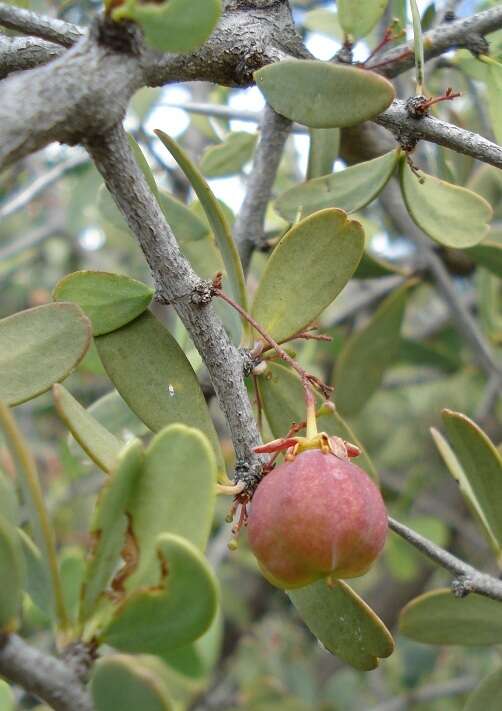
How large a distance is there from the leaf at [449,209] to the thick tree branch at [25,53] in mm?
337

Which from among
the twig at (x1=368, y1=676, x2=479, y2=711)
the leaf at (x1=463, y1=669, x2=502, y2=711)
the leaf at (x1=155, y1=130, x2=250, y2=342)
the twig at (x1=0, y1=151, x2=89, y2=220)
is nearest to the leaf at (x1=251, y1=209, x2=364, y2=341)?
the leaf at (x1=155, y1=130, x2=250, y2=342)

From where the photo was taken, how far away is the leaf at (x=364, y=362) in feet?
4.24

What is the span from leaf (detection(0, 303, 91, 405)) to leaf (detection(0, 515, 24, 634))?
0.19 meters

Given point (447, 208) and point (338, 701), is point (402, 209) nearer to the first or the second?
point (447, 208)

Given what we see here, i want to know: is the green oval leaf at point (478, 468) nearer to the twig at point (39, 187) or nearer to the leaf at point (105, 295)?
the leaf at point (105, 295)

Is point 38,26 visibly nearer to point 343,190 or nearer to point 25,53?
point 25,53

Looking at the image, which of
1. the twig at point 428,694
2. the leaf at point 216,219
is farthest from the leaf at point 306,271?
the twig at point 428,694

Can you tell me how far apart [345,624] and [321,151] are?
1.74 feet

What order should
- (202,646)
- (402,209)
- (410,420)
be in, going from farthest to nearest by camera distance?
(410,420) → (402,209) → (202,646)

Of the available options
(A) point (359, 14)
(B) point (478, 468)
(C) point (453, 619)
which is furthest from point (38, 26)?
(C) point (453, 619)

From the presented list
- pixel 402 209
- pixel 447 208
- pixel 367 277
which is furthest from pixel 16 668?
pixel 402 209

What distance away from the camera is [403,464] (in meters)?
2.69

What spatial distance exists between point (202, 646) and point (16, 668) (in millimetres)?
953

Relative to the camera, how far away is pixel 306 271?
70 cm
